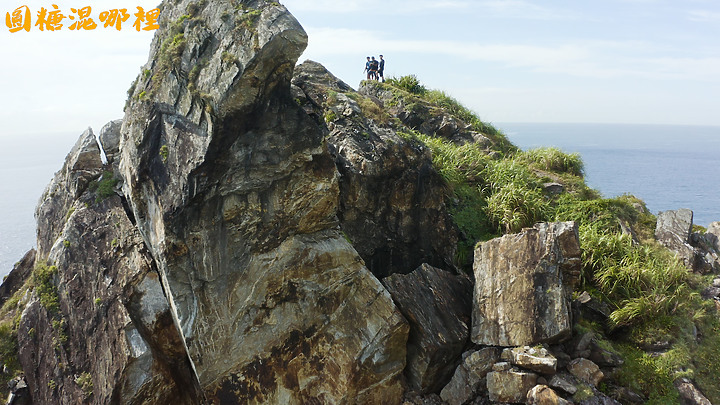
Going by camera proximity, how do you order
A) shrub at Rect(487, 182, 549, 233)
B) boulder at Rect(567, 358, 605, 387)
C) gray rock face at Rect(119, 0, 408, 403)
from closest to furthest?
gray rock face at Rect(119, 0, 408, 403)
boulder at Rect(567, 358, 605, 387)
shrub at Rect(487, 182, 549, 233)

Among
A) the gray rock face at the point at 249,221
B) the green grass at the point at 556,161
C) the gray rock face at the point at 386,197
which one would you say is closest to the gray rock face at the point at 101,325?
the gray rock face at the point at 249,221

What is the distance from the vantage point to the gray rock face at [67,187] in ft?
38.5

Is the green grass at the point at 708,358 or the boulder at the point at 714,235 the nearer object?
→ the green grass at the point at 708,358

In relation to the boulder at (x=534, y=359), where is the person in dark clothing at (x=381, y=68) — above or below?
above

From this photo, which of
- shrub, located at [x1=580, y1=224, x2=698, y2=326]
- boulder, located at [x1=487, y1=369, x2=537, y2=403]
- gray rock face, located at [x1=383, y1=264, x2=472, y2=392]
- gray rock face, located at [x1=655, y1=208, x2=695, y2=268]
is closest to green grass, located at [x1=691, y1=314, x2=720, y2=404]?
shrub, located at [x1=580, y1=224, x2=698, y2=326]

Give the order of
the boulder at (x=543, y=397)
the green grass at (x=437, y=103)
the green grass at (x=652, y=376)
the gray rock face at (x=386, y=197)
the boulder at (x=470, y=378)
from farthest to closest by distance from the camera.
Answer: the green grass at (x=437, y=103) < the gray rock face at (x=386, y=197) < the boulder at (x=470, y=378) < the green grass at (x=652, y=376) < the boulder at (x=543, y=397)

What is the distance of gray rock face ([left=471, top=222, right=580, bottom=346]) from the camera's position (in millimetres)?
8867

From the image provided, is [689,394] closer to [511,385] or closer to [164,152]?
[511,385]

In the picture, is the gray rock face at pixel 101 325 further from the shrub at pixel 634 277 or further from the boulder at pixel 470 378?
the shrub at pixel 634 277

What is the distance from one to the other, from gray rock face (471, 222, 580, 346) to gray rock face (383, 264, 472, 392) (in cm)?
50

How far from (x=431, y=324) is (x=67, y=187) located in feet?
36.8

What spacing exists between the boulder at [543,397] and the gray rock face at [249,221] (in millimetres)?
2885

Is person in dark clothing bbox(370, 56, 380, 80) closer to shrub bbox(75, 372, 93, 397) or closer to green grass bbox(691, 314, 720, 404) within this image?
green grass bbox(691, 314, 720, 404)

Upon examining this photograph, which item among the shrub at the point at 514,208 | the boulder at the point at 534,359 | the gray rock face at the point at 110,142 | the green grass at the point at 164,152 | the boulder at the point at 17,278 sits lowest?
the boulder at the point at 534,359
